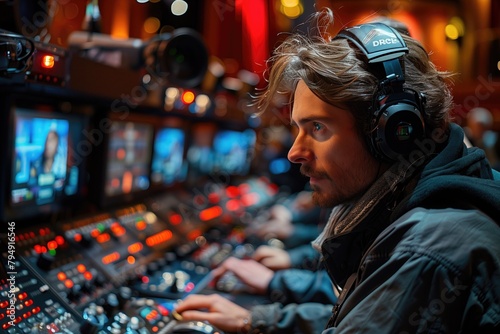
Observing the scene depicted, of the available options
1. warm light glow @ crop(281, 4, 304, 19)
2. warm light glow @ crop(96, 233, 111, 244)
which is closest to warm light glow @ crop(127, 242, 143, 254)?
warm light glow @ crop(96, 233, 111, 244)

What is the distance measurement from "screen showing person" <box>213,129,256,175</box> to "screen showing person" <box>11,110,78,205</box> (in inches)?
76.3

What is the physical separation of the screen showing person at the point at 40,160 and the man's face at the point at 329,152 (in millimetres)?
959

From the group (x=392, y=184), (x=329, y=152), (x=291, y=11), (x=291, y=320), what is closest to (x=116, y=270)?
→ (x=291, y=320)

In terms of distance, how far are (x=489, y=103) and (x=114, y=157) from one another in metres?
7.35

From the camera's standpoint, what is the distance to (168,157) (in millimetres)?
3205

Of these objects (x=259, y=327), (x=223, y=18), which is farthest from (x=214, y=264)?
(x=223, y=18)

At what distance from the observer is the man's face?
1381 mm

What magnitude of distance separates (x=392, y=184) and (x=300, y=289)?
40.0 inches

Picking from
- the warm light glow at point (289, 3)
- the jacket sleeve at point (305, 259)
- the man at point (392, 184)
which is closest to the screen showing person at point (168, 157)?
the jacket sleeve at point (305, 259)

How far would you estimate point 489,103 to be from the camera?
27.6ft

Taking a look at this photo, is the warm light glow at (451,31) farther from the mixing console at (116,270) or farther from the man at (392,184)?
the man at (392,184)

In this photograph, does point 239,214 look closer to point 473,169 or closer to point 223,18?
point 223,18

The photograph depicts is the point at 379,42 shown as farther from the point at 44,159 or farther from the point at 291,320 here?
the point at 44,159

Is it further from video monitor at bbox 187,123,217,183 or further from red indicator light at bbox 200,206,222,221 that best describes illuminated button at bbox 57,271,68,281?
video monitor at bbox 187,123,217,183
